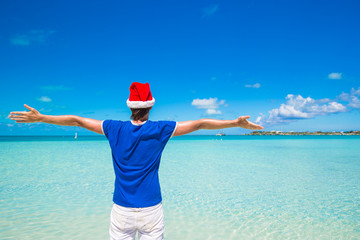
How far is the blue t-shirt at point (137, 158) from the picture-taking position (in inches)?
81.3

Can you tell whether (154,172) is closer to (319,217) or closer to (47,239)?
(47,239)

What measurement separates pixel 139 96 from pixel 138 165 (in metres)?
0.60

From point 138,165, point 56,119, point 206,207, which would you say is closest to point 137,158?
point 138,165

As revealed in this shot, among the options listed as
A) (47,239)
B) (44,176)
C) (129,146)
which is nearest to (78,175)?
(44,176)

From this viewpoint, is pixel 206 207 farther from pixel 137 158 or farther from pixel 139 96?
pixel 139 96

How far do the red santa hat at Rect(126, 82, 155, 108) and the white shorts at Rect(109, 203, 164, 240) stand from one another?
904 mm

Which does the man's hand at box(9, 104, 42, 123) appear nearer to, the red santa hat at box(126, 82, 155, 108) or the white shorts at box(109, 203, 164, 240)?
the red santa hat at box(126, 82, 155, 108)

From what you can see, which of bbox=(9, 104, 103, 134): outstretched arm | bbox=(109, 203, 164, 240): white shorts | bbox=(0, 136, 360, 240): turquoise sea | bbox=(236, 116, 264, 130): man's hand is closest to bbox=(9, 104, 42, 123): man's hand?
bbox=(9, 104, 103, 134): outstretched arm

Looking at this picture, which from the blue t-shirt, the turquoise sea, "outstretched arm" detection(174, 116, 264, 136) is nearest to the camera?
the blue t-shirt

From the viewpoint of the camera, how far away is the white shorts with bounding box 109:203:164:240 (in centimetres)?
208

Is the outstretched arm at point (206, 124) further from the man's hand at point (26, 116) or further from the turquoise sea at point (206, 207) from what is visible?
the turquoise sea at point (206, 207)

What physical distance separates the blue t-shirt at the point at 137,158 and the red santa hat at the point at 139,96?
0.17m

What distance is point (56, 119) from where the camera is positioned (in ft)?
7.62

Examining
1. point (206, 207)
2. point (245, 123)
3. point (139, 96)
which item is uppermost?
point (139, 96)
